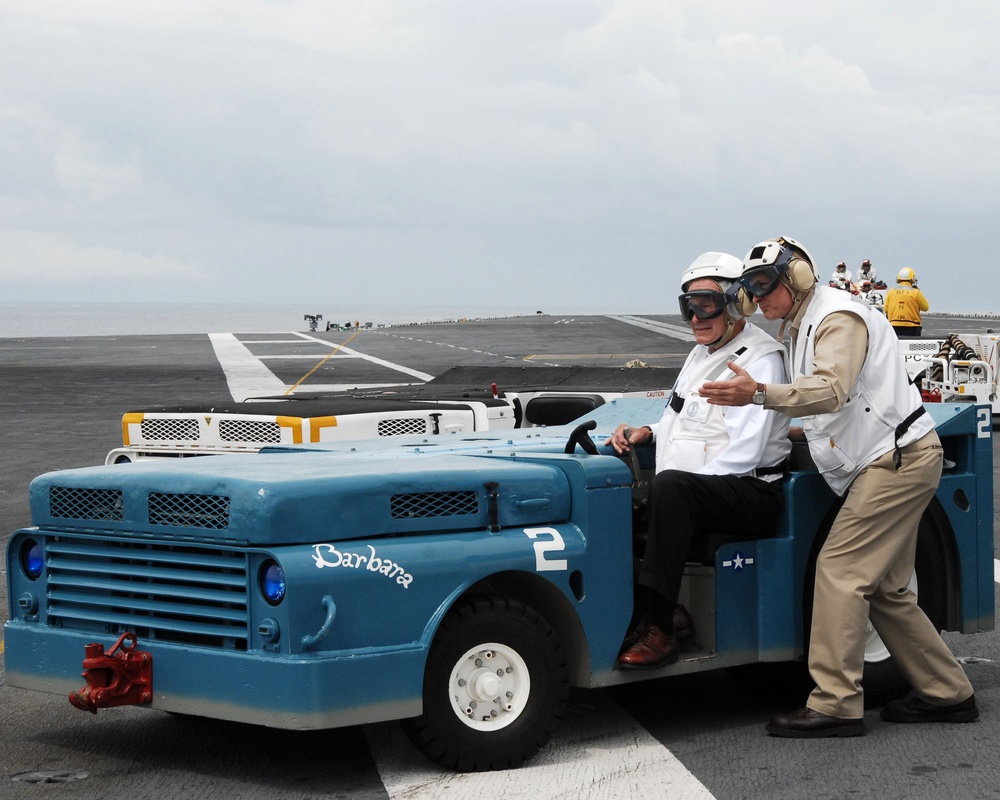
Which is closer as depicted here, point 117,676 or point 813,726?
point 117,676

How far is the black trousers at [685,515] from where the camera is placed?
6.13 meters

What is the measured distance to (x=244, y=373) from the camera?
4016 centimetres

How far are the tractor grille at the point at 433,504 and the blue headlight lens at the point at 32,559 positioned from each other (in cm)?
157

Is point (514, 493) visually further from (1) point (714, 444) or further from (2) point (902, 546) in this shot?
(2) point (902, 546)

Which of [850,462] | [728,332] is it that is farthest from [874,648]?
[728,332]

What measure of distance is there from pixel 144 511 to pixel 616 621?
1.86 meters

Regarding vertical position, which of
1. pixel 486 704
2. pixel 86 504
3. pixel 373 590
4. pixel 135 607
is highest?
pixel 86 504

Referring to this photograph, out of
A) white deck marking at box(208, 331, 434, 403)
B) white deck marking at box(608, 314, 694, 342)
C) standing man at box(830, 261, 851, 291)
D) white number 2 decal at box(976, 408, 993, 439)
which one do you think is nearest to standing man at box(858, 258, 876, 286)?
standing man at box(830, 261, 851, 291)

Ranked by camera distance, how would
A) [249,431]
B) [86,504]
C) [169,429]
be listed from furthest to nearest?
[169,429] → [249,431] → [86,504]

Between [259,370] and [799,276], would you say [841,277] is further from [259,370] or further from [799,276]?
[799,276]

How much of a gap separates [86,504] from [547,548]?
1790mm

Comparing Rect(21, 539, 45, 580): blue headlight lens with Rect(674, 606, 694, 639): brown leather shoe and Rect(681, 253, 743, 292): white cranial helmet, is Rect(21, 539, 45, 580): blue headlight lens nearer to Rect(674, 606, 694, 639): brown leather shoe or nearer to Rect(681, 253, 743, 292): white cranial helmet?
Rect(674, 606, 694, 639): brown leather shoe

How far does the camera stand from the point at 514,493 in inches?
233

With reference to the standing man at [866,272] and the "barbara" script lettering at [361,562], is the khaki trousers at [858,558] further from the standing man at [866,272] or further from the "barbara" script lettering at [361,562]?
the standing man at [866,272]
